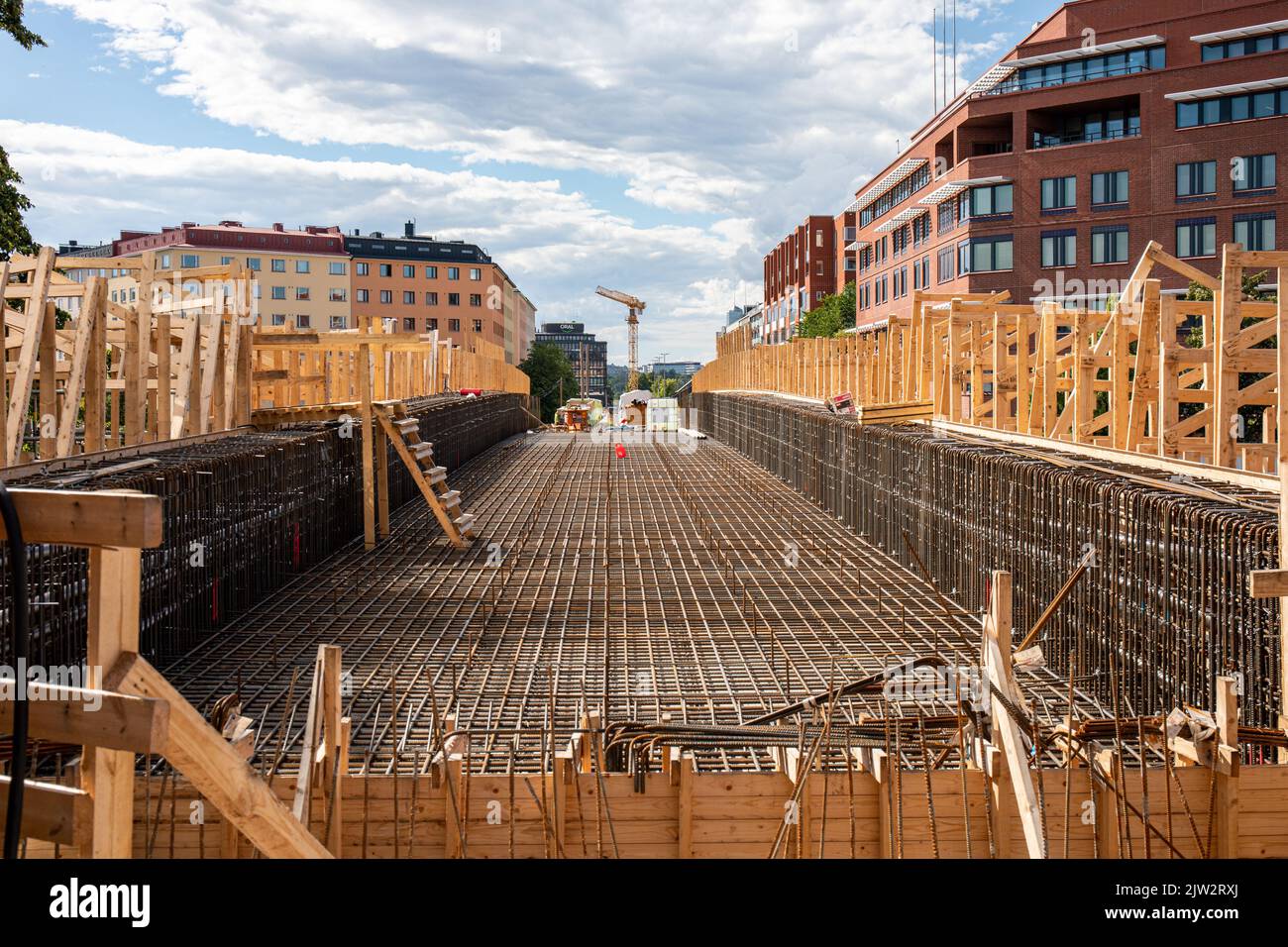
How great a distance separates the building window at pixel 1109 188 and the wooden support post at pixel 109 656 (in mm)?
42980

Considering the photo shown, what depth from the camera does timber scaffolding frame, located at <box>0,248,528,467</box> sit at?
10.8 m

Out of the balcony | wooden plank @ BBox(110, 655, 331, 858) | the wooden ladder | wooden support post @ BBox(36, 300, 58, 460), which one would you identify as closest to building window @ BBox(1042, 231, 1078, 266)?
the balcony

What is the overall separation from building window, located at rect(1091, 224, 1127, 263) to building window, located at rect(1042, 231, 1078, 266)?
0.67 metres

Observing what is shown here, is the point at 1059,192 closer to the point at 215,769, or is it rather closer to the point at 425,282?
the point at 215,769

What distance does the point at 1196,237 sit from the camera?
129 ft

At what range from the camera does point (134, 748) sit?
95.9 inches

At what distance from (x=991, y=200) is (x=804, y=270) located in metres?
40.2

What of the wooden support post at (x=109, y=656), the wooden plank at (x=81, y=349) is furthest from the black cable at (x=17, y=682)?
the wooden plank at (x=81, y=349)

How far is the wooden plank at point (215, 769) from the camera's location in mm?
Answer: 2645

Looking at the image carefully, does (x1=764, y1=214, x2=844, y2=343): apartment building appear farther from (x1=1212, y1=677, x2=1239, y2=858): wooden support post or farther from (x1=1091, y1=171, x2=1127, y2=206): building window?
(x1=1212, y1=677, x2=1239, y2=858): wooden support post

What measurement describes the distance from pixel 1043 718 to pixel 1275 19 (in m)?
39.7
